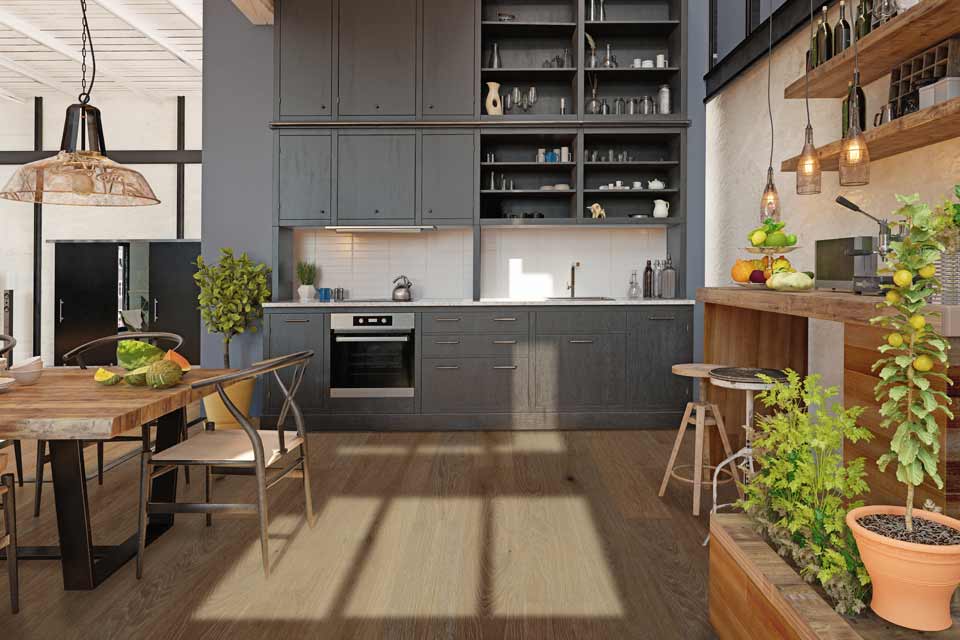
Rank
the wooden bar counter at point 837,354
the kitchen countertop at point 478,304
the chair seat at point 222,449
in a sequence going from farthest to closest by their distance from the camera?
1. the kitchen countertop at point 478,304
2. the chair seat at point 222,449
3. the wooden bar counter at point 837,354

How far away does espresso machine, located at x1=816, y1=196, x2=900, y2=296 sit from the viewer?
2.15 metres

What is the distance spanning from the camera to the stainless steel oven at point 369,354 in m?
4.91

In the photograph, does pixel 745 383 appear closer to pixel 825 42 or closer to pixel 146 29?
pixel 825 42

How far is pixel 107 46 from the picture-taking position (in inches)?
278

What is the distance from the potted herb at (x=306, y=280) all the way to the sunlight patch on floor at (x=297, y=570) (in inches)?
96.6

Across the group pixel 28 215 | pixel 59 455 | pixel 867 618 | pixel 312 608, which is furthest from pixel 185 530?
pixel 28 215

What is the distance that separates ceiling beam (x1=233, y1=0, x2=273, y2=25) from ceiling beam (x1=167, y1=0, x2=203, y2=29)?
3.54 ft

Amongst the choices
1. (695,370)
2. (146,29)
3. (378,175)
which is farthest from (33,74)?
(695,370)

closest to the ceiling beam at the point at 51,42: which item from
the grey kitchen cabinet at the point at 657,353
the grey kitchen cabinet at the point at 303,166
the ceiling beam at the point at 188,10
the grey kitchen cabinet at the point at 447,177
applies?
the ceiling beam at the point at 188,10

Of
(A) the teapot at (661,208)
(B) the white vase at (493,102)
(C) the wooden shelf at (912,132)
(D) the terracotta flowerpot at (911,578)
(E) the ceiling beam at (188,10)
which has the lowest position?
(D) the terracotta flowerpot at (911,578)

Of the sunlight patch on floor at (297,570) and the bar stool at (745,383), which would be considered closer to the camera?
the sunlight patch on floor at (297,570)

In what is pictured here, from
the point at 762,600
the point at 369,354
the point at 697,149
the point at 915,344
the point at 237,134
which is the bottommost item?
the point at 762,600

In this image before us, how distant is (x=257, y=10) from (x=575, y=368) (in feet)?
12.6

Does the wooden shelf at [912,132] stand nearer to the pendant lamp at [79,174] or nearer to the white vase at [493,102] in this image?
the white vase at [493,102]
